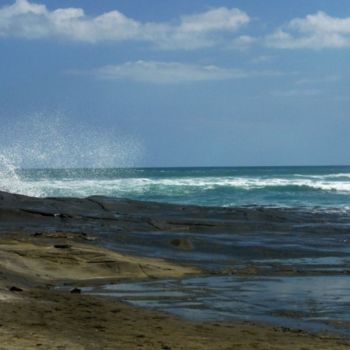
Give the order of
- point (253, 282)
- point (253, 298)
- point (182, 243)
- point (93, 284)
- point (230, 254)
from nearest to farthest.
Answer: point (253, 298) → point (93, 284) → point (253, 282) → point (230, 254) → point (182, 243)

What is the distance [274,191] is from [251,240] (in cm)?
3451

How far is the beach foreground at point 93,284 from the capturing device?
Answer: 7.09m

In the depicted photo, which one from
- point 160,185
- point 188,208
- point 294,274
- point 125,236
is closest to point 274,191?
point 160,185

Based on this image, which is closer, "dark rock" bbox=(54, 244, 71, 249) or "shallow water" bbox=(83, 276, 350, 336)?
"shallow water" bbox=(83, 276, 350, 336)

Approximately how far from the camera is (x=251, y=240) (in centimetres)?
1834

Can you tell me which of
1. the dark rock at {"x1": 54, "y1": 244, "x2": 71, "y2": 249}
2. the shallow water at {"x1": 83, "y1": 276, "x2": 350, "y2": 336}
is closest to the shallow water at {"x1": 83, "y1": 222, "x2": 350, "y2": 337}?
the shallow water at {"x1": 83, "y1": 276, "x2": 350, "y2": 336}

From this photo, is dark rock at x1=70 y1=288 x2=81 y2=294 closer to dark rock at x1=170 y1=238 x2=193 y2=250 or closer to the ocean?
the ocean

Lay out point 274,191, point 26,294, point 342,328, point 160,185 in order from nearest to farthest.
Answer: point 342,328 < point 26,294 < point 274,191 < point 160,185

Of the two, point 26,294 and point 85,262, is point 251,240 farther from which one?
point 26,294

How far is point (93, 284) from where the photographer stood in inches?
437

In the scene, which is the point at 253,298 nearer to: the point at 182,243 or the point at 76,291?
the point at 76,291

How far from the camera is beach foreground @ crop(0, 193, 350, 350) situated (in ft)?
23.3

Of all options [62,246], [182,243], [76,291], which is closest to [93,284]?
[76,291]

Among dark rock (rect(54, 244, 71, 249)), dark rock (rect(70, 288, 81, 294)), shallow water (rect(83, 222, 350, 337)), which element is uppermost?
dark rock (rect(54, 244, 71, 249))
